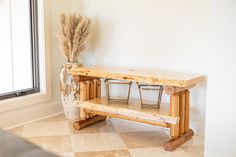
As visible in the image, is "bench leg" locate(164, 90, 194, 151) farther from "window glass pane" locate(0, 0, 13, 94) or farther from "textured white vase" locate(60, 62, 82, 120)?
"window glass pane" locate(0, 0, 13, 94)

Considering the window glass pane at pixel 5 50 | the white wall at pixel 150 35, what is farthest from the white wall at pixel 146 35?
the window glass pane at pixel 5 50

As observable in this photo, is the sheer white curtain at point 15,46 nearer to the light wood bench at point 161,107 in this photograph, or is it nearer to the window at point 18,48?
the window at point 18,48

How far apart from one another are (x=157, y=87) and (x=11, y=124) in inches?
53.9

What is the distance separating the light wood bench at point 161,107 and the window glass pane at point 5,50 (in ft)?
2.11

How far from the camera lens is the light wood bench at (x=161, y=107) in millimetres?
2367

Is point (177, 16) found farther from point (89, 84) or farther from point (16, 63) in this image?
point (16, 63)

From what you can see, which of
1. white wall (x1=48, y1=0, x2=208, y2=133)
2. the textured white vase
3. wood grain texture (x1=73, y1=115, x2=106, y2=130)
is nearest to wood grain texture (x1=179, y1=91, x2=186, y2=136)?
white wall (x1=48, y1=0, x2=208, y2=133)

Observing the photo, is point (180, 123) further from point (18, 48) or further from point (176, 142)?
point (18, 48)

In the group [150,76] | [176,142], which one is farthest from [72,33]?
[176,142]

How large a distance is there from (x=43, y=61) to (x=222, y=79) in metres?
1.96

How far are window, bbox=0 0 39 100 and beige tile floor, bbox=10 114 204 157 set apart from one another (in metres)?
0.39

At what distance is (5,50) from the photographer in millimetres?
2945

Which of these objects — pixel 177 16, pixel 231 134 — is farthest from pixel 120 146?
pixel 177 16

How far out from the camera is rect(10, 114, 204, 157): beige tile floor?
7.73ft
